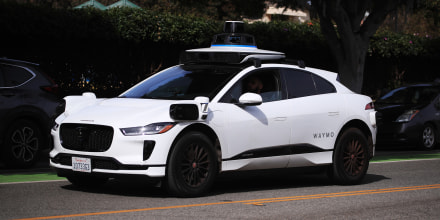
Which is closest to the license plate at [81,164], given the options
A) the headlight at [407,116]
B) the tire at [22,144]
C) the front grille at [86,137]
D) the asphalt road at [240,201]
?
the front grille at [86,137]

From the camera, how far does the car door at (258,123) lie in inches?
345

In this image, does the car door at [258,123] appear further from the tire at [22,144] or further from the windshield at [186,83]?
the tire at [22,144]

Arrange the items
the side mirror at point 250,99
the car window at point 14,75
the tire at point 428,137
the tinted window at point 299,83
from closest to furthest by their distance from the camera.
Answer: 1. the side mirror at point 250,99
2. the tinted window at point 299,83
3. the car window at point 14,75
4. the tire at point 428,137

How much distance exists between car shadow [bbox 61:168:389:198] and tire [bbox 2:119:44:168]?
8.12 ft

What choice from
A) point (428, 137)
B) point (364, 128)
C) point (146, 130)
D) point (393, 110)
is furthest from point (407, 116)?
point (146, 130)

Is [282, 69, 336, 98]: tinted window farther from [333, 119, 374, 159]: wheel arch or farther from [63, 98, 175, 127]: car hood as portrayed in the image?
[63, 98, 175, 127]: car hood

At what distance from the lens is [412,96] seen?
734 inches

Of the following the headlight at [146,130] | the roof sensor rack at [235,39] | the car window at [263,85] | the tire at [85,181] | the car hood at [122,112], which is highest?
the roof sensor rack at [235,39]

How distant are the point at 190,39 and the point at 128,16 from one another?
Result: 7.05 feet

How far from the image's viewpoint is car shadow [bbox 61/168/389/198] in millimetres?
8805

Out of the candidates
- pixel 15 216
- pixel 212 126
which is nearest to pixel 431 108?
pixel 212 126

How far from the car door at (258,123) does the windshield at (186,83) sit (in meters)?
0.21

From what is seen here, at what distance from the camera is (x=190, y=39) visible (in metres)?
20.3

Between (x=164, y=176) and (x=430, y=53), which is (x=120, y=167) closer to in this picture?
(x=164, y=176)
